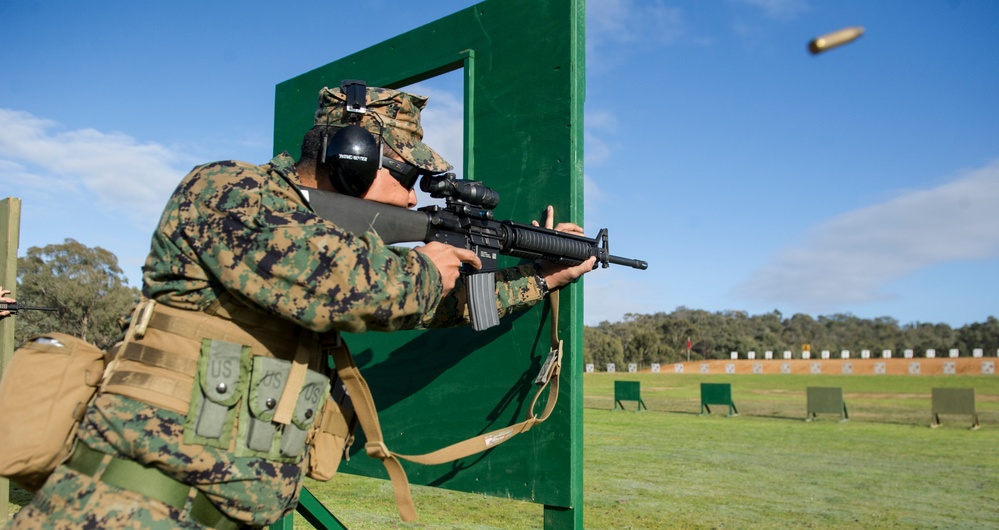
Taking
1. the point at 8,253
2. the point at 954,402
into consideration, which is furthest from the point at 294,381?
the point at 954,402

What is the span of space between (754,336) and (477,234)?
88880 millimetres

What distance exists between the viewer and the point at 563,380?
10.6 ft

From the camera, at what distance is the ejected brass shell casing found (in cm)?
116

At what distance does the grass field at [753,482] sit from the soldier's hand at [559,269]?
3359 millimetres

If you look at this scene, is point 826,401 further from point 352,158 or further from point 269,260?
point 269,260

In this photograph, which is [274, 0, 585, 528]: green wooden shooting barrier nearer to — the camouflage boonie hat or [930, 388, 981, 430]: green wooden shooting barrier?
the camouflage boonie hat

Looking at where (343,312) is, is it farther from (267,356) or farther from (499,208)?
(499,208)

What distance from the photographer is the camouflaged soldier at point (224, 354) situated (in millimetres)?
2145

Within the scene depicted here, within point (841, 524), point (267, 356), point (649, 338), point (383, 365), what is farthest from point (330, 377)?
point (649, 338)

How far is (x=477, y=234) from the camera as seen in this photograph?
3.15 m

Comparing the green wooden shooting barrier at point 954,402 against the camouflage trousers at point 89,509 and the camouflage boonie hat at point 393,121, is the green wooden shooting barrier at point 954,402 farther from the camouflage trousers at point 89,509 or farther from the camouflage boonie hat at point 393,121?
the camouflage trousers at point 89,509

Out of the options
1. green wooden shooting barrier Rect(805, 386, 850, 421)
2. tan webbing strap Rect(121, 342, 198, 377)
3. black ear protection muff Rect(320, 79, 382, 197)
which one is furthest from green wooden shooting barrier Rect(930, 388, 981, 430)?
tan webbing strap Rect(121, 342, 198, 377)

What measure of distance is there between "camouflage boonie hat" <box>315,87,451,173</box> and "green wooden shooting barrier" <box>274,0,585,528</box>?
24.4 inches

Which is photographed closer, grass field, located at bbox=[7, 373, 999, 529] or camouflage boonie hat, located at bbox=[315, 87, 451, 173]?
camouflage boonie hat, located at bbox=[315, 87, 451, 173]
